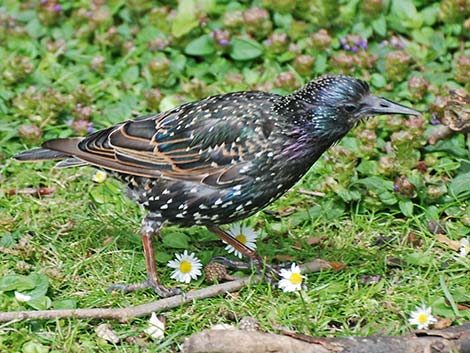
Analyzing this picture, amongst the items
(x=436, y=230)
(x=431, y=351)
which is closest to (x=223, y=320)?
(x=431, y=351)

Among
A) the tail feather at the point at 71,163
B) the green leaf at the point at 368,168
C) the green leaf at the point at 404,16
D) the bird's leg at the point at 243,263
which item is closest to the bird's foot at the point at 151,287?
the bird's leg at the point at 243,263

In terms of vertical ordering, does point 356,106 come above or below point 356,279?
above

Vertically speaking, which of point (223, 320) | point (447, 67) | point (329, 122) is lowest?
point (223, 320)

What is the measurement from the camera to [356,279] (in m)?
4.99

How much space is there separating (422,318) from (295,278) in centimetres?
72

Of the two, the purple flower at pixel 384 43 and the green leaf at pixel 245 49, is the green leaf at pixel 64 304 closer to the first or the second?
the green leaf at pixel 245 49

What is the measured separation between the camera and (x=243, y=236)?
530 cm

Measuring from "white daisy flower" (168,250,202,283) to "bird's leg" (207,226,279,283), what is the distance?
0.48ft

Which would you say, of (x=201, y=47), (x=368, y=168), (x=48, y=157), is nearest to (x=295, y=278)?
(x=368, y=168)

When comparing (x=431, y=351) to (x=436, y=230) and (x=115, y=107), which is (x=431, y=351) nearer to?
(x=436, y=230)

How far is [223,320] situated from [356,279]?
787 millimetres

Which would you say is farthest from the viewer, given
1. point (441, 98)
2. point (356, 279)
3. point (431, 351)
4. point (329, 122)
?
point (441, 98)

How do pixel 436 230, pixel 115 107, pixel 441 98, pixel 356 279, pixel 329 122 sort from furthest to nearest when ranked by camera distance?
pixel 115 107 < pixel 441 98 < pixel 436 230 < pixel 356 279 < pixel 329 122

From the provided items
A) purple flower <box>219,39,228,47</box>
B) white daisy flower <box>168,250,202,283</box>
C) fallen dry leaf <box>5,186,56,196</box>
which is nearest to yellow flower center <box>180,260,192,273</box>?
white daisy flower <box>168,250,202,283</box>
